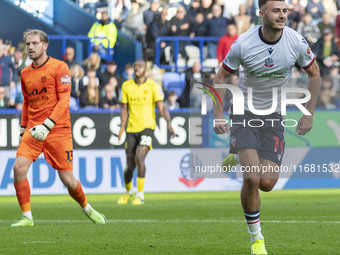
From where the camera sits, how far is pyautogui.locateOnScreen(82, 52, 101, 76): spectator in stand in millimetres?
20902

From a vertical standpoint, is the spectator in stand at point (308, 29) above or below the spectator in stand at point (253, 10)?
below

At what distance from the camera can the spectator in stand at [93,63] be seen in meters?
20.9

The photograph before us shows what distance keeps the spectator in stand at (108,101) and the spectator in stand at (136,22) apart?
3299 mm

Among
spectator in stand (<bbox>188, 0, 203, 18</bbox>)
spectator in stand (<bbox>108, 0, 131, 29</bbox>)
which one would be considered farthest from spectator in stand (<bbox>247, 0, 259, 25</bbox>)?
spectator in stand (<bbox>108, 0, 131, 29</bbox>)

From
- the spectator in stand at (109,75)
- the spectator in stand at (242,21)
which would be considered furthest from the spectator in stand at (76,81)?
the spectator in stand at (242,21)

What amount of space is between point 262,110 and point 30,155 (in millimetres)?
3403

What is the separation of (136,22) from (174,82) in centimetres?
258

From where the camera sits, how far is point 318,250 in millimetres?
8570

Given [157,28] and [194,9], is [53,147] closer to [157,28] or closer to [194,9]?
[157,28]

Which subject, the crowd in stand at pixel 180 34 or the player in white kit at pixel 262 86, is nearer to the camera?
the player in white kit at pixel 262 86

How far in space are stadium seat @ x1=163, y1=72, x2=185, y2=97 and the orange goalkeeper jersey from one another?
10298 mm

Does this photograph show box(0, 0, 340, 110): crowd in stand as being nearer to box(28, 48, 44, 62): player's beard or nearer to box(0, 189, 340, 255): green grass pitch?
box(0, 189, 340, 255): green grass pitch

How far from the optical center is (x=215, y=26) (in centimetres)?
2217

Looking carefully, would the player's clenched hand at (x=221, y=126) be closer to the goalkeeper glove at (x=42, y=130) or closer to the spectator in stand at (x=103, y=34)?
the goalkeeper glove at (x=42, y=130)
